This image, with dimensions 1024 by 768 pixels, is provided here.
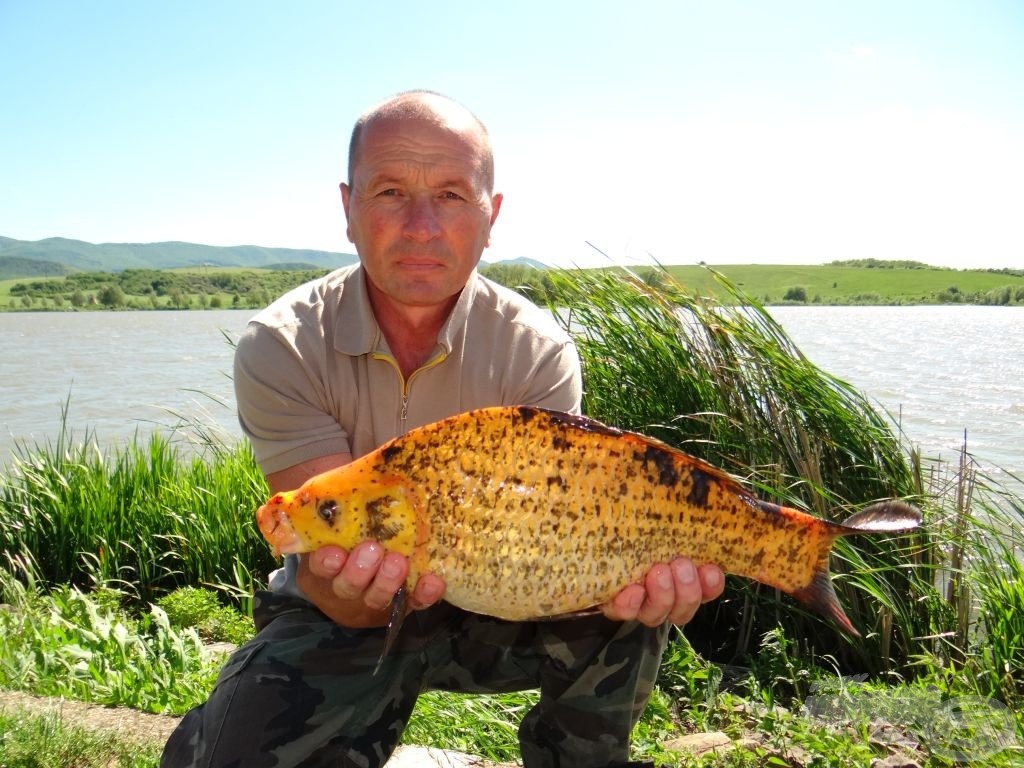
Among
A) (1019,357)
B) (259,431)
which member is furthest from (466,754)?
(1019,357)

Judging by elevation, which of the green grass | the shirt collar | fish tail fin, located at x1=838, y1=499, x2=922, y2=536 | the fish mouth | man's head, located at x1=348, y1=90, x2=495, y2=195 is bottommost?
the green grass

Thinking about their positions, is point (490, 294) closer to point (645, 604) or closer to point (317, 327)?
point (317, 327)

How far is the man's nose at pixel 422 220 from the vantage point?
256cm

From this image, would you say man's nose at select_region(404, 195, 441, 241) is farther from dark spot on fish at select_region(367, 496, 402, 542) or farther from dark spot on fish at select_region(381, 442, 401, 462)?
dark spot on fish at select_region(367, 496, 402, 542)

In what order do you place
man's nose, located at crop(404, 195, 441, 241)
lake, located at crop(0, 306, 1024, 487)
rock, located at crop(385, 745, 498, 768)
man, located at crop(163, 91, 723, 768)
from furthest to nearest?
lake, located at crop(0, 306, 1024, 487) → rock, located at crop(385, 745, 498, 768) → man's nose, located at crop(404, 195, 441, 241) → man, located at crop(163, 91, 723, 768)

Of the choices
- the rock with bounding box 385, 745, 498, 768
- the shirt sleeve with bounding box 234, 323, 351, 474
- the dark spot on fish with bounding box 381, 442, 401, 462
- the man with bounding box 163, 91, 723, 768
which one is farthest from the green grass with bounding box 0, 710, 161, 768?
the dark spot on fish with bounding box 381, 442, 401, 462

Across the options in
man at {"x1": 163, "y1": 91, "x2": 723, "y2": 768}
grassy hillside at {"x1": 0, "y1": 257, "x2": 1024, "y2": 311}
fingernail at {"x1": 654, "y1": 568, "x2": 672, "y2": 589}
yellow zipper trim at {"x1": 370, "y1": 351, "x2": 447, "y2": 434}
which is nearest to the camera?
fingernail at {"x1": 654, "y1": 568, "x2": 672, "y2": 589}

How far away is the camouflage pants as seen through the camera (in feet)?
7.33

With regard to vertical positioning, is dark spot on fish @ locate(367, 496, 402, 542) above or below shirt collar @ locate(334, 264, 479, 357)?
below

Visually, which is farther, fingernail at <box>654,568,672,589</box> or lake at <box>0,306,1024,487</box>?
lake at <box>0,306,1024,487</box>

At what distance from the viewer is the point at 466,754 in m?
2.98

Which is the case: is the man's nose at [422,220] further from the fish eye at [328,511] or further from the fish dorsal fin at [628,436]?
the fish eye at [328,511]

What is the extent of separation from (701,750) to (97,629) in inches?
113

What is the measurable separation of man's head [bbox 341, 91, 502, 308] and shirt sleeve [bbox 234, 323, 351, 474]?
385 mm
